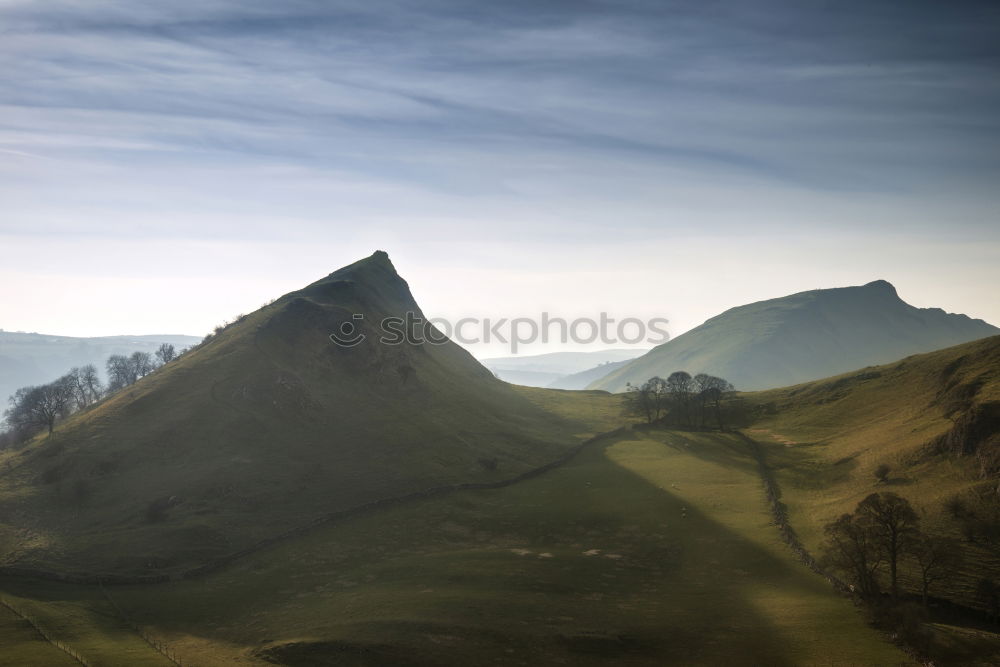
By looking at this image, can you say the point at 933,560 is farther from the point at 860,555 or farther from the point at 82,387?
the point at 82,387

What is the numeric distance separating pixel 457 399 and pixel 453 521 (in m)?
69.3

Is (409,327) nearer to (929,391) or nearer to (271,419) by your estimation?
(271,419)

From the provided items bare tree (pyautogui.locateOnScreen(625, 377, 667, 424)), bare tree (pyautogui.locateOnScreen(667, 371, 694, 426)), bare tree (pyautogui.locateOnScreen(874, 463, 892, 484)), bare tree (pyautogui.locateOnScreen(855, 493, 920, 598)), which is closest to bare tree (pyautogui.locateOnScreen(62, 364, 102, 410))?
bare tree (pyautogui.locateOnScreen(625, 377, 667, 424))

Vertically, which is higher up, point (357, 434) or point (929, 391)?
point (929, 391)

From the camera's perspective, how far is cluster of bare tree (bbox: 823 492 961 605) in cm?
6022

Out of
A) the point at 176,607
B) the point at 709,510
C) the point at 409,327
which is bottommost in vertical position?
the point at 176,607

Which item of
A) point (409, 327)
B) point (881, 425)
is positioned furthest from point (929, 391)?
point (409, 327)

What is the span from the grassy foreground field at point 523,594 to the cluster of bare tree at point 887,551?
4367 mm

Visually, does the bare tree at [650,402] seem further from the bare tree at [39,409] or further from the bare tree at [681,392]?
the bare tree at [39,409]

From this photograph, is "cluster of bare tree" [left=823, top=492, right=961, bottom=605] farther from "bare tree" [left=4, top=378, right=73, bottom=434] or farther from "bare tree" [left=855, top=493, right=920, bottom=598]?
"bare tree" [left=4, top=378, right=73, bottom=434]

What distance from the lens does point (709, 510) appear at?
296ft

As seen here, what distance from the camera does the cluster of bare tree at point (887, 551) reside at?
60.2m

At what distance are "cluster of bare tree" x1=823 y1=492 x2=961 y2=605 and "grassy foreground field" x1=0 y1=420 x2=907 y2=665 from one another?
14.3ft

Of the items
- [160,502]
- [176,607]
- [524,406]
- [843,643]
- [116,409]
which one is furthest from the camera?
[524,406]
